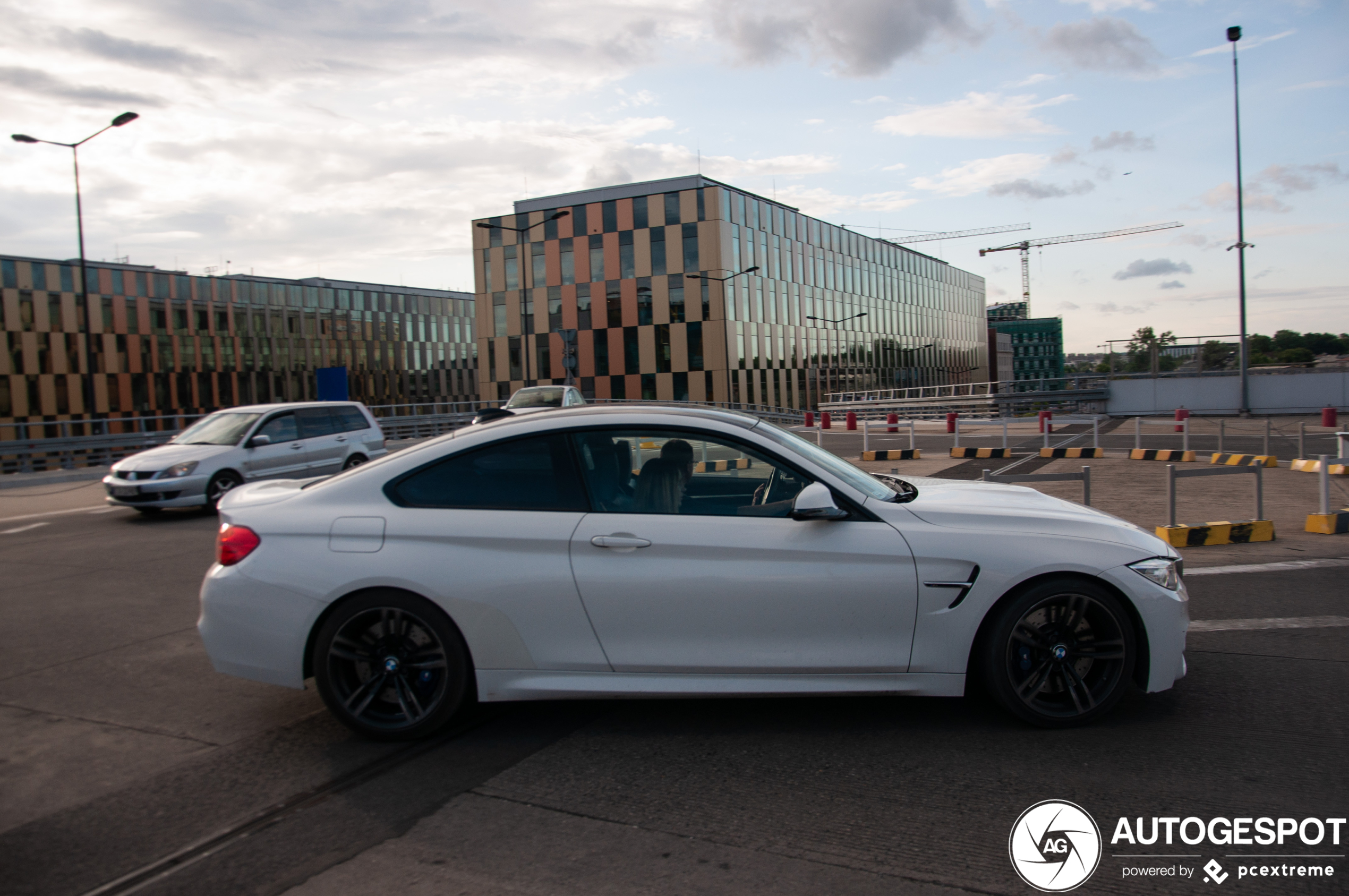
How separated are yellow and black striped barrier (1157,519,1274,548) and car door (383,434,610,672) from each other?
6.69m

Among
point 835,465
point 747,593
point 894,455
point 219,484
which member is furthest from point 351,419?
point 747,593

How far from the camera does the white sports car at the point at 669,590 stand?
386cm

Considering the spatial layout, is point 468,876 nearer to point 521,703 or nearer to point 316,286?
point 521,703

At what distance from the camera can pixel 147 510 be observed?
44.1 ft

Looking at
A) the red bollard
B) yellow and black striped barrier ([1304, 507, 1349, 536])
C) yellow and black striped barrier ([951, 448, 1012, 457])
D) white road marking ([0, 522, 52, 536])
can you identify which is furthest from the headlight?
the red bollard

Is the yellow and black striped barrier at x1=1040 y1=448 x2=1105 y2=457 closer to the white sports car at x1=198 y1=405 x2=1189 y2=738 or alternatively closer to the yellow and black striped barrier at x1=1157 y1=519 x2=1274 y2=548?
the yellow and black striped barrier at x1=1157 y1=519 x2=1274 y2=548

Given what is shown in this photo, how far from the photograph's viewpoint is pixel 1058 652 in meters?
3.92

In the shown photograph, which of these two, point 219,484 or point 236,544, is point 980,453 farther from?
point 236,544

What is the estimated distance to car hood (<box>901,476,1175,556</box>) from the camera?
398 cm

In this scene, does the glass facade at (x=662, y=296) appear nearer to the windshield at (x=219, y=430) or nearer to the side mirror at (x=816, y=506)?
the windshield at (x=219, y=430)

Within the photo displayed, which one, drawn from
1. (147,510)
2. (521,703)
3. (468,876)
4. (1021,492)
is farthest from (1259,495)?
(147,510)

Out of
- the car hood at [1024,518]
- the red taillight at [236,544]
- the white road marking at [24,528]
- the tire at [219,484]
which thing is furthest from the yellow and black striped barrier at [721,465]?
the white road marking at [24,528]

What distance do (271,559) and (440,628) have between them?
0.84 metres

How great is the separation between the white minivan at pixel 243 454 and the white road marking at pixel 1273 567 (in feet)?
35.6
